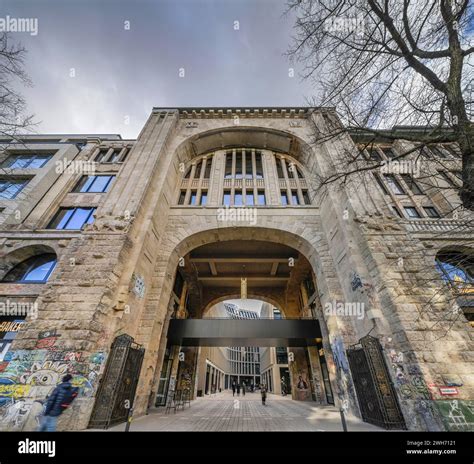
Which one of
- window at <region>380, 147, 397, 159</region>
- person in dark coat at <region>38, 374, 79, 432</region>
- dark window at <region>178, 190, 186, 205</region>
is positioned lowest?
person in dark coat at <region>38, 374, 79, 432</region>

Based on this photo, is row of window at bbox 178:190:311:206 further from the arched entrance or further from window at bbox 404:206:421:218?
window at bbox 404:206:421:218

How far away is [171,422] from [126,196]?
990 cm

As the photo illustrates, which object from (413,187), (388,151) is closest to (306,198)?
(413,187)

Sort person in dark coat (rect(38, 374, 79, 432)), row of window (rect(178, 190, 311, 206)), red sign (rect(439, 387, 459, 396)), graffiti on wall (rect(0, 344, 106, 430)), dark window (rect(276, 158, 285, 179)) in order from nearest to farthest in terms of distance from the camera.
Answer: person in dark coat (rect(38, 374, 79, 432))
graffiti on wall (rect(0, 344, 106, 430))
red sign (rect(439, 387, 459, 396))
row of window (rect(178, 190, 311, 206))
dark window (rect(276, 158, 285, 179))

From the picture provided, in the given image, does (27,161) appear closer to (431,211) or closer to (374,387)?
(374,387)

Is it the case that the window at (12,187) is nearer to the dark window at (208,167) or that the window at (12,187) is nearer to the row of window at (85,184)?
the row of window at (85,184)

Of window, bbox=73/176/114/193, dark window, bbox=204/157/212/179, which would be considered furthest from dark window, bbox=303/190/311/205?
window, bbox=73/176/114/193

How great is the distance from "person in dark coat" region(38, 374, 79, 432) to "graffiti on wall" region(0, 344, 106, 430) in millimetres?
284

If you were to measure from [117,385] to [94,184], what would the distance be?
49.1 feet

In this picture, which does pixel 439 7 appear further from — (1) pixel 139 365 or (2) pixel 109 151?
(2) pixel 109 151

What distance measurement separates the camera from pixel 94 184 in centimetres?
1639

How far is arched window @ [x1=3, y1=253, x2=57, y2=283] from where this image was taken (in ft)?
39.7

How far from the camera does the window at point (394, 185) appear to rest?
1598cm
